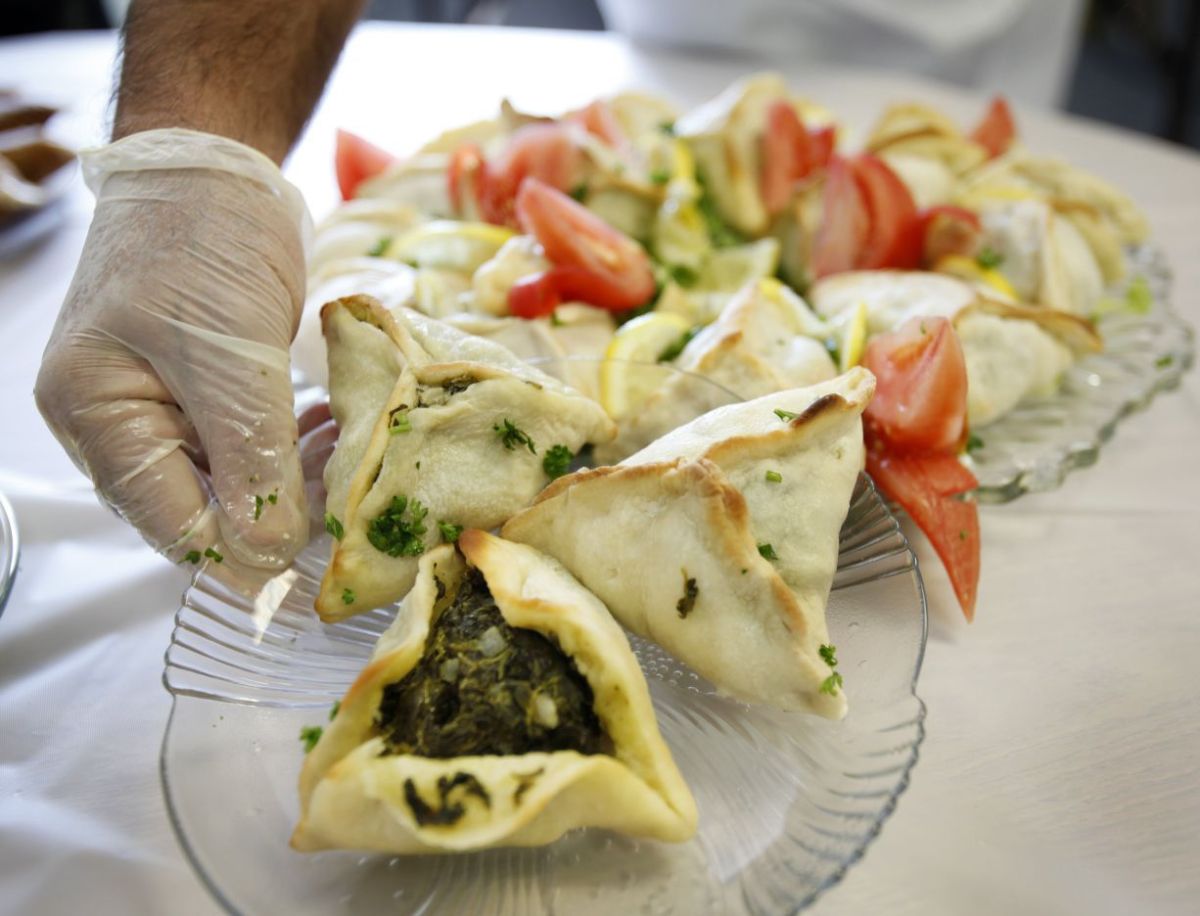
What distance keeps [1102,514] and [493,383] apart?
1005mm

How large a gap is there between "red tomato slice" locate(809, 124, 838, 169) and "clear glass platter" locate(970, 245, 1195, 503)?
629mm

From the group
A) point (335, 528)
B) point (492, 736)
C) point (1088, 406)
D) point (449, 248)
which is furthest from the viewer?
point (449, 248)

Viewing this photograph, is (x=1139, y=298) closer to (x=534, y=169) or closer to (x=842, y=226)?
(x=842, y=226)

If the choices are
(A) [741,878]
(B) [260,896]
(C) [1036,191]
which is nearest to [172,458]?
(B) [260,896]

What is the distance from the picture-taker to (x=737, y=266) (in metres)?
1.92

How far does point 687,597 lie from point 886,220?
111 centimetres

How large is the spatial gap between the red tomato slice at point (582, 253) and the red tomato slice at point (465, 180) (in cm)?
24

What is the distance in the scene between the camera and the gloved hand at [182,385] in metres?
1.15

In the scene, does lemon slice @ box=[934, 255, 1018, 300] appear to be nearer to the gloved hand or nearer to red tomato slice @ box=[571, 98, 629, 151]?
red tomato slice @ box=[571, 98, 629, 151]

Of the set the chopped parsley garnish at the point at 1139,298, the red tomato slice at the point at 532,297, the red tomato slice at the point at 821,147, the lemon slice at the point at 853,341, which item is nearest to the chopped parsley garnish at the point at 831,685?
the lemon slice at the point at 853,341

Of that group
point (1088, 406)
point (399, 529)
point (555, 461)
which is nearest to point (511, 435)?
point (555, 461)

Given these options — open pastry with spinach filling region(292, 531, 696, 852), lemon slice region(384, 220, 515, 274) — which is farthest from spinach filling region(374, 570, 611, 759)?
lemon slice region(384, 220, 515, 274)

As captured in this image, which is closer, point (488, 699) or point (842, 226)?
point (488, 699)

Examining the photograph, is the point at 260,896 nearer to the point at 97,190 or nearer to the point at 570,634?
the point at 570,634
